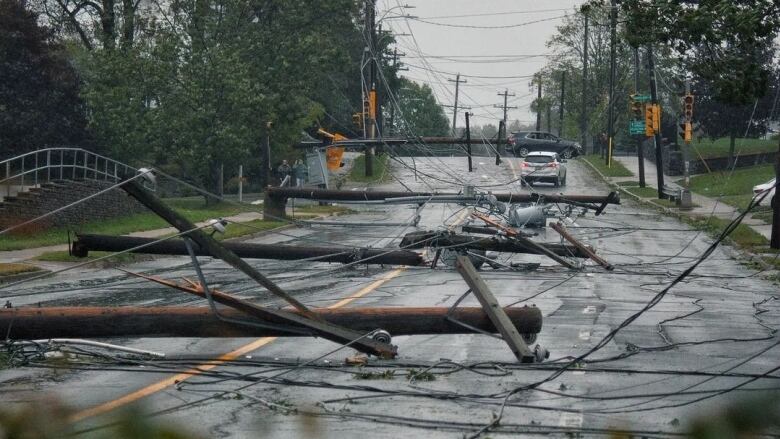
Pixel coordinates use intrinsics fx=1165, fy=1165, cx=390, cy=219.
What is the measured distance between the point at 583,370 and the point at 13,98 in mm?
36897

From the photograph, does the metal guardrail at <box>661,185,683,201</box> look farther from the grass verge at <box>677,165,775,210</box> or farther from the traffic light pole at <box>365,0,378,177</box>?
the traffic light pole at <box>365,0,378,177</box>

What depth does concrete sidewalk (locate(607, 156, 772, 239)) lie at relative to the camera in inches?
1462

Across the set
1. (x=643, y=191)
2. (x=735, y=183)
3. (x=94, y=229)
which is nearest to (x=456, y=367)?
A: (x=94, y=229)

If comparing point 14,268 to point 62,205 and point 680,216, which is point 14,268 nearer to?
point 62,205

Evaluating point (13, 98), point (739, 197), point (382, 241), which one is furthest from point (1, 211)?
point (739, 197)

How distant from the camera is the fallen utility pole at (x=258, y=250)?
68.5 feet

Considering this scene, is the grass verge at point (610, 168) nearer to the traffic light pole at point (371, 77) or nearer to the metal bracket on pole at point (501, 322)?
the traffic light pole at point (371, 77)

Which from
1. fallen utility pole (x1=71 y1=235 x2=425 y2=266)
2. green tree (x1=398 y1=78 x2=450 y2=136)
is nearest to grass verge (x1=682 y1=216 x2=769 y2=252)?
fallen utility pole (x1=71 y1=235 x2=425 y2=266)

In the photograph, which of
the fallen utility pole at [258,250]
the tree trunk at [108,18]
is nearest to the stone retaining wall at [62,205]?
the fallen utility pole at [258,250]

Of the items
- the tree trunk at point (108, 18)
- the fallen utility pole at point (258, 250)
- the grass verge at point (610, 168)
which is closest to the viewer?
the fallen utility pole at point (258, 250)

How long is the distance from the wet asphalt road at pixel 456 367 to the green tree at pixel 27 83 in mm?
21663

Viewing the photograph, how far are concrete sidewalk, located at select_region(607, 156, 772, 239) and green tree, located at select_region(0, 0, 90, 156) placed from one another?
24941 millimetres

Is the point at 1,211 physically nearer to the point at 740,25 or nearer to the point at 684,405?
the point at 740,25

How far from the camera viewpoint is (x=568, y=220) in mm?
40094
